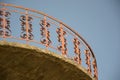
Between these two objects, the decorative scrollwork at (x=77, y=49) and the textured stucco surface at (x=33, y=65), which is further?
the decorative scrollwork at (x=77, y=49)

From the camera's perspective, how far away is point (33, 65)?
31.9 ft

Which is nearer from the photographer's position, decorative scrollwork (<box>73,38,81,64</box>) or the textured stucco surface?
the textured stucco surface

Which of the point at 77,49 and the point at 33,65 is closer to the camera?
the point at 33,65

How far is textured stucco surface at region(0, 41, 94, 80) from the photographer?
9273 millimetres

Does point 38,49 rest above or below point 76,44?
below

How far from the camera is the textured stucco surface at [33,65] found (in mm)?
9273

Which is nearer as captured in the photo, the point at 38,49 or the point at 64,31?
the point at 38,49

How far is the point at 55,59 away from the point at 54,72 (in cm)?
57

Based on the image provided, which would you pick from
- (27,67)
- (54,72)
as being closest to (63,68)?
(54,72)

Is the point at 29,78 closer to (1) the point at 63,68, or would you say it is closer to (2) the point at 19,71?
(2) the point at 19,71

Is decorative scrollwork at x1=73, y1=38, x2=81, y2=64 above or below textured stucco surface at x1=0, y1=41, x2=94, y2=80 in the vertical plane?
above

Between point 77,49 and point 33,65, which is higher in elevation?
point 77,49

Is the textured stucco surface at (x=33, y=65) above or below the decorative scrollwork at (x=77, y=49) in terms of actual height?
below

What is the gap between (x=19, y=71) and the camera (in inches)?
388
